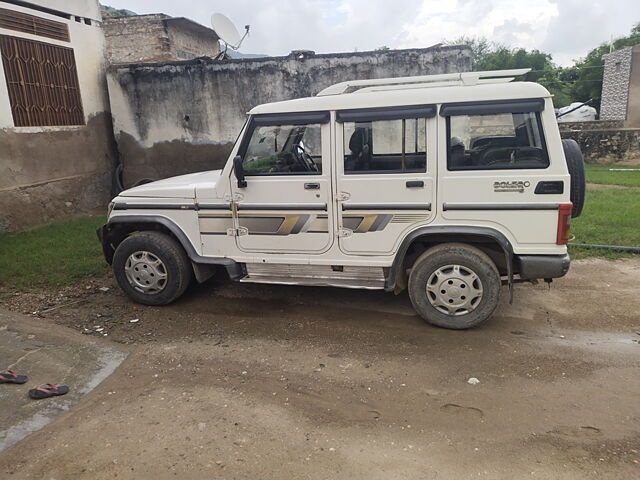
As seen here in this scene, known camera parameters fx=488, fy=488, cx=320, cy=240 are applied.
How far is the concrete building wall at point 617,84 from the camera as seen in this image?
79.8ft

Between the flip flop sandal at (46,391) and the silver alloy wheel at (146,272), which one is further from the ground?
the silver alloy wheel at (146,272)

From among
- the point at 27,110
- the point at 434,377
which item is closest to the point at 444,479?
the point at 434,377

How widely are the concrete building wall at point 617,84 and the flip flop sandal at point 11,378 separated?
28.2 meters

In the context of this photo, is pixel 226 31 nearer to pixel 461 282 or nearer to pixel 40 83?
pixel 40 83

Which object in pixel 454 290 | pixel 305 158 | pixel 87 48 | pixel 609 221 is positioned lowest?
pixel 609 221

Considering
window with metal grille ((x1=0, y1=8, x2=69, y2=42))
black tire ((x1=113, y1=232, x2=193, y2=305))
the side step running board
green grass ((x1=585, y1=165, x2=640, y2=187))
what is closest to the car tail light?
the side step running board

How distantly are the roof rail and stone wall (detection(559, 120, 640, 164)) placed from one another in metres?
15.1

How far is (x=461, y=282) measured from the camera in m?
4.48

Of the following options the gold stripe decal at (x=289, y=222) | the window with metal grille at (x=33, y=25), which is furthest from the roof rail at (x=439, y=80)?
the window with metal grille at (x=33, y=25)

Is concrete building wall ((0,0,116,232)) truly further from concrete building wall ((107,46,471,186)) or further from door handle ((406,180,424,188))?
door handle ((406,180,424,188))

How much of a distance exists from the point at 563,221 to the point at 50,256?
6598mm

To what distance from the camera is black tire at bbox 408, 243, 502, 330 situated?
442 centimetres

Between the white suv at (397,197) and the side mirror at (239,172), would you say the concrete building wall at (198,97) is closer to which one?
the white suv at (397,197)

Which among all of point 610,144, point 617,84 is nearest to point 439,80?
point 610,144
